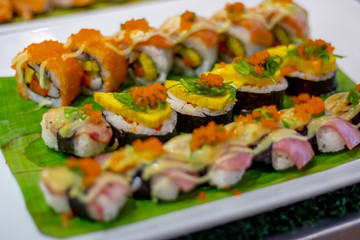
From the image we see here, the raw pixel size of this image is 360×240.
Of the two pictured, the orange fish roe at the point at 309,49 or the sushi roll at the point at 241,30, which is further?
the sushi roll at the point at 241,30

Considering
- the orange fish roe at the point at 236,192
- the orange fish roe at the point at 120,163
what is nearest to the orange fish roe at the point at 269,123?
the orange fish roe at the point at 236,192

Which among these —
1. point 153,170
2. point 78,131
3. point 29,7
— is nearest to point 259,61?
point 153,170

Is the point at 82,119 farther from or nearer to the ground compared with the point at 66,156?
farther from the ground

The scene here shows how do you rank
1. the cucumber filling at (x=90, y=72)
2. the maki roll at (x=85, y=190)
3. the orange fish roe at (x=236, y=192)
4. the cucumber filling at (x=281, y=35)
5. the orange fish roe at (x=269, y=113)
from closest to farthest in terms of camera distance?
the maki roll at (x=85, y=190) → the orange fish roe at (x=236, y=192) → the orange fish roe at (x=269, y=113) → the cucumber filling at (x=90, y=72) → the cucumber filling at (x=281, y=35)

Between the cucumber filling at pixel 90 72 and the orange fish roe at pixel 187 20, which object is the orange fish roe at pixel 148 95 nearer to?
the cucumber filling at pixel 90 72

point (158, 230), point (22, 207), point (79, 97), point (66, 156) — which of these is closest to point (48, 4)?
point (79, 97)

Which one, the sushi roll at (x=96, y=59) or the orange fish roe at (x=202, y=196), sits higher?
the sushi roll at (x=96, y=59)

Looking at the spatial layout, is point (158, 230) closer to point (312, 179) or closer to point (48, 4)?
point (312, 179)
